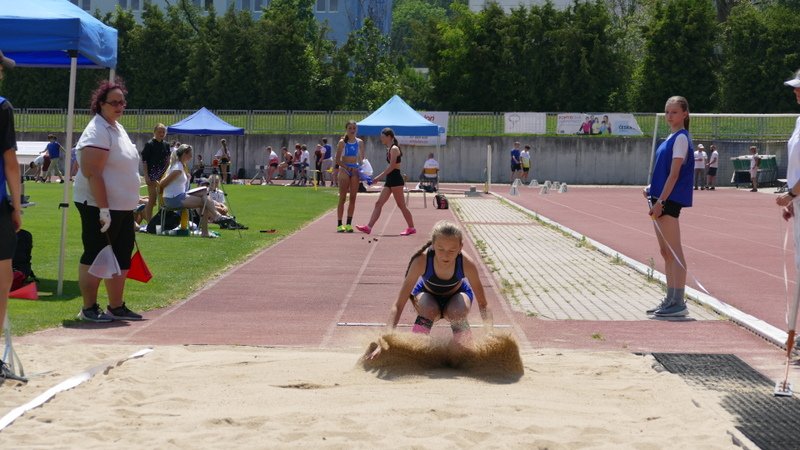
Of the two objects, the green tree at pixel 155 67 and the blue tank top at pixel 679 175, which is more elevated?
the green tree at pixel 155 67

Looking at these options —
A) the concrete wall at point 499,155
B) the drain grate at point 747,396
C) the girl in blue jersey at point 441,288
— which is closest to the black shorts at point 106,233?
the girl in blue jersey at point 441,288

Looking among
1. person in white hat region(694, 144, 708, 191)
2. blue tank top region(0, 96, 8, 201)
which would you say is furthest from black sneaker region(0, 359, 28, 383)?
person in white hat region(694, 144, 708, 191)

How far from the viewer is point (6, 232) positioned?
7145 mm

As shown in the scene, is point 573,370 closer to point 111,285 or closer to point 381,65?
point 111,285

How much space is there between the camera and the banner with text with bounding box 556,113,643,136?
2194 inches

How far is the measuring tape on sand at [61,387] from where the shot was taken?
6.11 meters

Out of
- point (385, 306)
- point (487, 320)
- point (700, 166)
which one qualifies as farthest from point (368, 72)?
point (487, 320)

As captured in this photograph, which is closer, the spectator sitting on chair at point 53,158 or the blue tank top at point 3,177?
the blue tank top at point 3,177

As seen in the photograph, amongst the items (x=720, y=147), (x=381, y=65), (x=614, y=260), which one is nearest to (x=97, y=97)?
(x=614, y=260)

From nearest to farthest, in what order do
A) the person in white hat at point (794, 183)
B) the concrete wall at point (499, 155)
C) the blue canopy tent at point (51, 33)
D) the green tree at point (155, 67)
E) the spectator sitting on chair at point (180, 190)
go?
A: 1. the person in white hat at point (794, 183)
2. the blue canopy tent at point (51, 33)
3. the spectator sitting on chair at point (180, 190)
4. the concrete wall at point (499, 155)
5. the green tree at point (155, 67)

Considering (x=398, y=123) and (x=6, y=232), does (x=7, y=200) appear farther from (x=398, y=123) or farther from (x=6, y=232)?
(x=398, y=123)

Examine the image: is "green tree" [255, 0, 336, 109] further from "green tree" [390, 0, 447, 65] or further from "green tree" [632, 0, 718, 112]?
"green tree" [390, 0, 447, 65]

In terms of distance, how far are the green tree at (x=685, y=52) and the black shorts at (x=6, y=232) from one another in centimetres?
5761

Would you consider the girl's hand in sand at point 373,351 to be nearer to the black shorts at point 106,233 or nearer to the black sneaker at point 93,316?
the black sneaker at point 93,316
